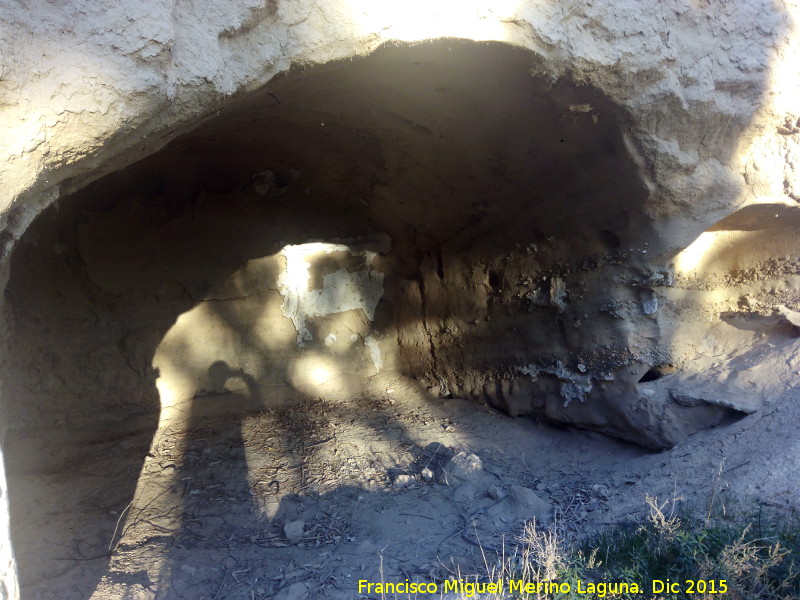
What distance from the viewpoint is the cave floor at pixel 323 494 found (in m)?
2.43

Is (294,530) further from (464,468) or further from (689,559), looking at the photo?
(689,559)

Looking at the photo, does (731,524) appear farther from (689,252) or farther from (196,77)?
(196,77)

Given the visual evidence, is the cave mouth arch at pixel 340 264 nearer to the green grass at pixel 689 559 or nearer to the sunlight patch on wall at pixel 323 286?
the sunlight patch on wall at pixel 323 286

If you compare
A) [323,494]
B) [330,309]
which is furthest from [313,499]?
[330,309]

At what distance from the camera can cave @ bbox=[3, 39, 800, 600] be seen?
2.80m

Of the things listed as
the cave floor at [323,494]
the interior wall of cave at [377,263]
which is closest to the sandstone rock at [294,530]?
the cave floor at [323,494]

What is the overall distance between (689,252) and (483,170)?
1.38 meters

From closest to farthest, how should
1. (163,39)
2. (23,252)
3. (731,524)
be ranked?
(163,39), (731,524), (23,252)

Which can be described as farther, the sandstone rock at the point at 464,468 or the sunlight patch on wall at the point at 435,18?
the sandstone rock at the point at 464,468

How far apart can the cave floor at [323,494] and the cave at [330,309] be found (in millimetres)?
26

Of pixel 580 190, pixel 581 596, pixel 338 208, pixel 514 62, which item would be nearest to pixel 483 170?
pixel 580 190

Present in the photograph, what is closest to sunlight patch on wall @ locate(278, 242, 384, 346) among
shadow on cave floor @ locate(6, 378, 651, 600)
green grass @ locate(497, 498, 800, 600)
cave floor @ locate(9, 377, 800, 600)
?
shadow on cave floor @ locate(6, 378, 651, 600)

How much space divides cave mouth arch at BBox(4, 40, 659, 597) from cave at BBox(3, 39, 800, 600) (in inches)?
0.8

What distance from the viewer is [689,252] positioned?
3.32 m
